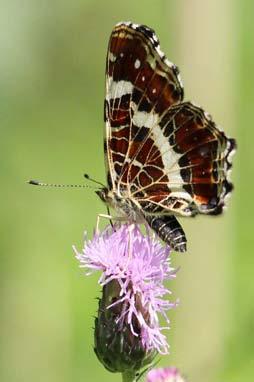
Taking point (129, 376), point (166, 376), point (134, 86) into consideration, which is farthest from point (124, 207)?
point (166, 376)

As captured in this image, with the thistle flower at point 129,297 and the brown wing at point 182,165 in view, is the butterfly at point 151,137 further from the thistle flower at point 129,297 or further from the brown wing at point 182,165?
the thistle flower at point 129,297

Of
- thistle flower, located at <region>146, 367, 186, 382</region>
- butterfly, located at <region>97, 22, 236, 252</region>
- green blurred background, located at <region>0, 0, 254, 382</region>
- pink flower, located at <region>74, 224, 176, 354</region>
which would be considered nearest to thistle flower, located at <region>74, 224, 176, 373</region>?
pink flower, located at <region>74, 224, 176, 354</region>

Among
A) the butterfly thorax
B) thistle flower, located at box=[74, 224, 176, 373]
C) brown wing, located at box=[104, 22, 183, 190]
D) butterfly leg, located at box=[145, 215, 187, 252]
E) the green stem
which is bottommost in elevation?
the green stem

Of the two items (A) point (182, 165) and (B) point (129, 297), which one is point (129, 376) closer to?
(B) point (129, 297)

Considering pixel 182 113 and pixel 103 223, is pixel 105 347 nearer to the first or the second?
pixel 182 113

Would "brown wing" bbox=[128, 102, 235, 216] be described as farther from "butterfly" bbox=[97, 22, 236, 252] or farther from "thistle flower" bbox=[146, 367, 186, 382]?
"thistle flower" bbox=[146, 367, 186, 382]

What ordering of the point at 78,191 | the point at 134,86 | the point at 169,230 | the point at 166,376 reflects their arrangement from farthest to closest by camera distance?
the point at 78,191, the point at 134,86, the point at 169,230, the point at 166,376
